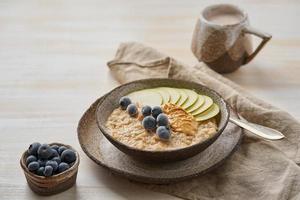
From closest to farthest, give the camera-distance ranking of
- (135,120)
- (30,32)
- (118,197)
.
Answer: (118,197)
(135,120)
(30,32)

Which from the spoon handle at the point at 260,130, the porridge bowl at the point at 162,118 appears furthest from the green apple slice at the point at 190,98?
the spoon handle at the point at 260,130

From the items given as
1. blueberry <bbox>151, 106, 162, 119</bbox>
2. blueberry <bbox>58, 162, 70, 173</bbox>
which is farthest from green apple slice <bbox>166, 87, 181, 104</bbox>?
blueberry <bbox>58, 162, 70, 173</bbox>

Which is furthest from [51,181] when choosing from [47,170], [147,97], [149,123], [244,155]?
[244,155]

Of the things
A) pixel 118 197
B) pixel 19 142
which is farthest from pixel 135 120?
pixel 19 142

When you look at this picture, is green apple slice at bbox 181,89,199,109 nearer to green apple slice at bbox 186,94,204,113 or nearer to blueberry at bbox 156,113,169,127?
green apple slice at bbox 186,94,204,113

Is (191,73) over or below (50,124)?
over

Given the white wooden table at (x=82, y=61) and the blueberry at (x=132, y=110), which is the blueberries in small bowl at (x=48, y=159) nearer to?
the white wooden table at (x=82, y=61)

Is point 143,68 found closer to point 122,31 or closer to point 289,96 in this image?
point 122,31
